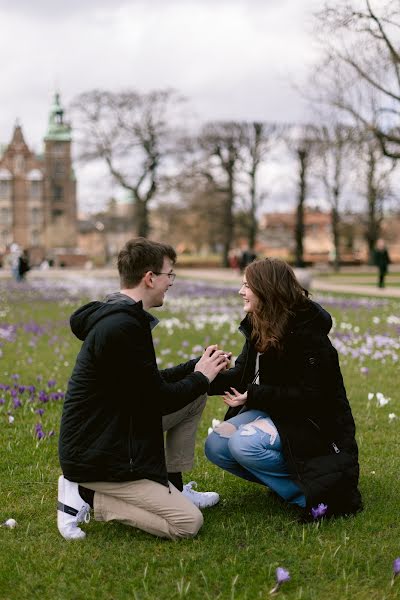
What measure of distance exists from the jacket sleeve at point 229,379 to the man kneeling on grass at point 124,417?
1.59ft

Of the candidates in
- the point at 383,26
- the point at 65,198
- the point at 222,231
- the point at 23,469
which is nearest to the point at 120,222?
the point at 222,231

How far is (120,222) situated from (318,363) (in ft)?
198

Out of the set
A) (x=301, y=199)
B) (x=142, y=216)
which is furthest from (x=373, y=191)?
(x=142, y=216)

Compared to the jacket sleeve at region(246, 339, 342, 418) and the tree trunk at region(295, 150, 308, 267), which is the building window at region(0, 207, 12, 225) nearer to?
the tree trunk at region(295, 150, 308, 267)

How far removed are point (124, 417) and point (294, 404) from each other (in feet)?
3.09

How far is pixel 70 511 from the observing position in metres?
3.98

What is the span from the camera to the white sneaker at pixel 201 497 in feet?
14.4

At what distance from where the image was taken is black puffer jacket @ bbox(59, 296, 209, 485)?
3.86m

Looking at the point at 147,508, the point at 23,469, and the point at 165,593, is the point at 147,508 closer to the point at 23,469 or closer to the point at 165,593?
the point at 165,593

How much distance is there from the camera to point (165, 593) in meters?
3.26

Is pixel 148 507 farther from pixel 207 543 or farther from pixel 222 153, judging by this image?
pixel 222 153

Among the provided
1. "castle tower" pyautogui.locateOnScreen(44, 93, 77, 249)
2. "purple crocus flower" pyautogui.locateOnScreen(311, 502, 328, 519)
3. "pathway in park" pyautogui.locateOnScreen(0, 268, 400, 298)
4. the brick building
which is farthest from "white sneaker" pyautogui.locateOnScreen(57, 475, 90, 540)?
the brick building

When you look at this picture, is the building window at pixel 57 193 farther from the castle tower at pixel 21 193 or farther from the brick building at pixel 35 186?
the castle tower at pixel 21 193

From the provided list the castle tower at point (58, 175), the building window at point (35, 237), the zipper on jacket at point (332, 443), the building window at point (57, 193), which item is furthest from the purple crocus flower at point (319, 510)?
the building window at point (35, 237)
